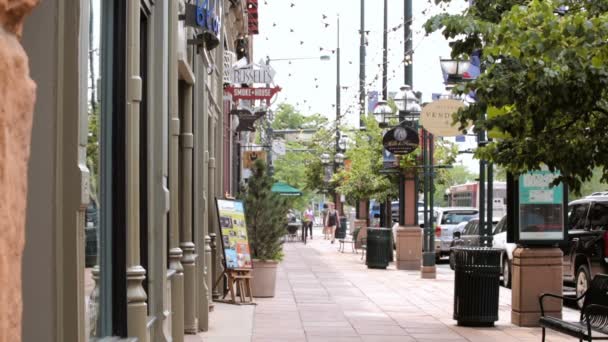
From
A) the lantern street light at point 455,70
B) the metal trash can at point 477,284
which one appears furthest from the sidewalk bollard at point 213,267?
the lantern street light at point 455,70

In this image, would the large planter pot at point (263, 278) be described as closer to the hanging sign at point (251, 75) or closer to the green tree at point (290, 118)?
the hanging sign at point (251, 75)

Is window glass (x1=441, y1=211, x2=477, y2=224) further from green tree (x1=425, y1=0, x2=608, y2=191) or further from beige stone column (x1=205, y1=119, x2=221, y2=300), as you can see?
green tree (x1=425, y1=0, x2=608, y2=191)

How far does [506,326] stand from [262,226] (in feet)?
19.0

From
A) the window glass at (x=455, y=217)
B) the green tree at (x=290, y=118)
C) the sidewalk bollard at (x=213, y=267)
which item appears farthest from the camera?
the green tree at (x=290, y=118)

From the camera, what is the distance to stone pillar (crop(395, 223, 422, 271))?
29891mm

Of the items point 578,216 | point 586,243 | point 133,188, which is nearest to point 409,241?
point 578,216

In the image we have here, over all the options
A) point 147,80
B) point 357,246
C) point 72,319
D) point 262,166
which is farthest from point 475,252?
point 357,246

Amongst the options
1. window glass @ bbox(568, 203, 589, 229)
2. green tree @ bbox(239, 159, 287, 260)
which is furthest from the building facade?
window glass @ bbox(568, 203, 589, 229)

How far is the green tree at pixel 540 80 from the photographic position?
9227 mm

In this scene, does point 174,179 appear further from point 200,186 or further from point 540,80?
point 200,186

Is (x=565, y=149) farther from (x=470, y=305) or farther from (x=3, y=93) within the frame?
(x=3, y=93)

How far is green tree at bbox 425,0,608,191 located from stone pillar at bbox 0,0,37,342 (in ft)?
25.8

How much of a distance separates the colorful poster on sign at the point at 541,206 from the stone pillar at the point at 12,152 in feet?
44.0

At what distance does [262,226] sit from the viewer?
61.6 feet
